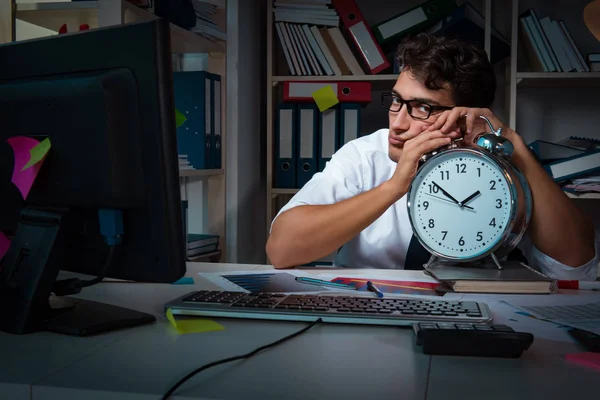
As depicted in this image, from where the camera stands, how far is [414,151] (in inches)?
52.1

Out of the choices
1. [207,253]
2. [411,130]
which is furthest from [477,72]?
[207,253]

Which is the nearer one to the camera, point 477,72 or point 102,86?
point 102,86

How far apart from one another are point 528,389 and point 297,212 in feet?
3.22

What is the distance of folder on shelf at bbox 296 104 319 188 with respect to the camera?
8.58 ft

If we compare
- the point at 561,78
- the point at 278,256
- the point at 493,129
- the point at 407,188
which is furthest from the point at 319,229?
the point at 561,78

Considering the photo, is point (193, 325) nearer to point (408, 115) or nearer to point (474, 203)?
point (474, 203)

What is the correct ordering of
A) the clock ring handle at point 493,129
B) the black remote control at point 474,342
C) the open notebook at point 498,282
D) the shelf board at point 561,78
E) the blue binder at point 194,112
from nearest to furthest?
the black remote control at point 474,342 < the open notebook at point 498,282 < the clock ring handle at point 493,129 < the blue binder at point 194,112 < the shelf board at point 561,78

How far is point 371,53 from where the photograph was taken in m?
2.62

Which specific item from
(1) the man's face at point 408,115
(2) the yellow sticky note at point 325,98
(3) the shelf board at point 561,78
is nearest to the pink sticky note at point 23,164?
(1) the man's face at point 408,115

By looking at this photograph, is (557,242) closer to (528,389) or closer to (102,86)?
(528,389)

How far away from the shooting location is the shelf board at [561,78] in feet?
8.03

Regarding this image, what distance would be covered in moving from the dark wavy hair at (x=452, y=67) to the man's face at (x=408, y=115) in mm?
16

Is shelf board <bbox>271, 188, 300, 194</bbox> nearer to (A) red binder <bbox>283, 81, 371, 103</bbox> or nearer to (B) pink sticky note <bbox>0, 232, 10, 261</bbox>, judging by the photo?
(A) red binder <bbox>283, 81, 371, 103</bbox>

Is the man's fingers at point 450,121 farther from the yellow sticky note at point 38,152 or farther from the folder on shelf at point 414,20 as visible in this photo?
the folder on shelf at point 414,20
